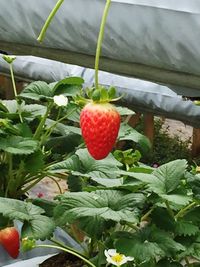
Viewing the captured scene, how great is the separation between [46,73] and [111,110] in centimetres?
270

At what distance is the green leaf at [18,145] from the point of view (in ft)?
4.46

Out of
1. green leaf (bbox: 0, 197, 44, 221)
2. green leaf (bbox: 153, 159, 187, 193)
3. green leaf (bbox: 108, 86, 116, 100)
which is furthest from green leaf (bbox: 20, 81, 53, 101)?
green leaf (bbox: 108, 86, 116, 100)

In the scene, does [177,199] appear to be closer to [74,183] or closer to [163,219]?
[163,219]

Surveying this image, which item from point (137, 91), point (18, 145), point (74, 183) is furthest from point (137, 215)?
point (137, 91)

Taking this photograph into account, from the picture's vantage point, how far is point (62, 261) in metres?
1.33

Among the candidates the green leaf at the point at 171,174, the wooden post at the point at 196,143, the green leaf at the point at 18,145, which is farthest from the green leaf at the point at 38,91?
the wooden post at the point at 196,143

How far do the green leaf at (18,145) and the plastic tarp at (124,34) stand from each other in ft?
2.04

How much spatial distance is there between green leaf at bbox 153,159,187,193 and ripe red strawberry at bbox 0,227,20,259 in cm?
30

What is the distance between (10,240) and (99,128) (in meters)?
0.64

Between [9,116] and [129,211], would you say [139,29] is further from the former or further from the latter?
[9,116]

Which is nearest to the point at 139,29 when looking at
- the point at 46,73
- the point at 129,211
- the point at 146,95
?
the point at 129,211

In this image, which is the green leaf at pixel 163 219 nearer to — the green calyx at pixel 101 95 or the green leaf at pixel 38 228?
the green leaf at pixel 38 228

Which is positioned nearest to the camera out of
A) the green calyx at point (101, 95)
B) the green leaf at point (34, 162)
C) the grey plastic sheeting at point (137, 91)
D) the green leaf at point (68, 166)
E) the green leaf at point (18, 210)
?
the green calyx at point (101, 95)

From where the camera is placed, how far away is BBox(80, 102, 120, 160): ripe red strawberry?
0.65 meters
